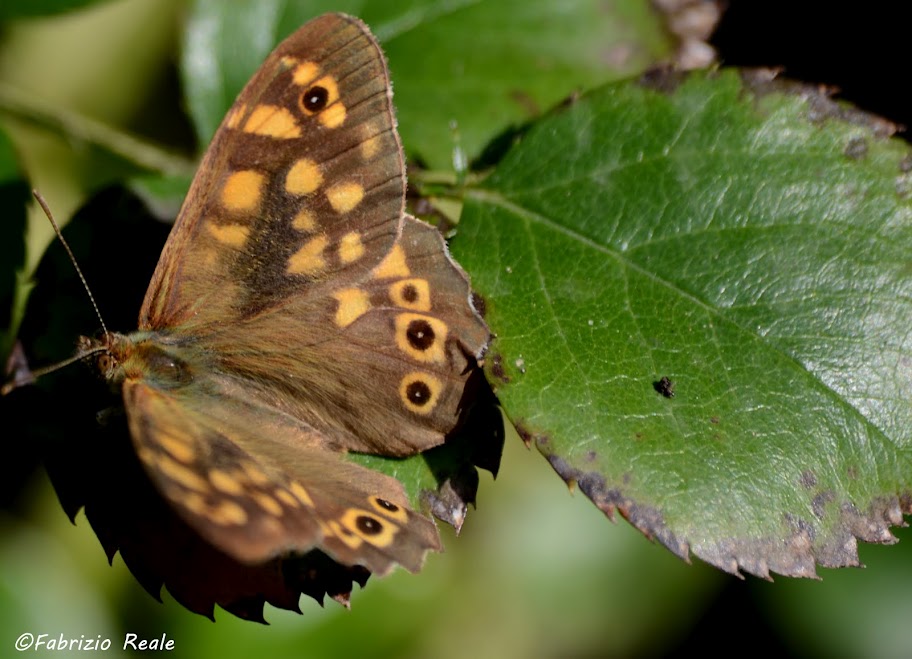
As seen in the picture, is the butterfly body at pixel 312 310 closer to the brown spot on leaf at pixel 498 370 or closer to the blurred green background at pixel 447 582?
the brown spot on leaf at pixel 498 370

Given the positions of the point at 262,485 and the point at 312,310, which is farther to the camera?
the point at 312,310

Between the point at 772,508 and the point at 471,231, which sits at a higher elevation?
the point at 471,231

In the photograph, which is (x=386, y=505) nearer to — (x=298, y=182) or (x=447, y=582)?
(x=298, y=182)

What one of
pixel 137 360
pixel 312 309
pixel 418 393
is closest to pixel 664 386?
pixel 418 393

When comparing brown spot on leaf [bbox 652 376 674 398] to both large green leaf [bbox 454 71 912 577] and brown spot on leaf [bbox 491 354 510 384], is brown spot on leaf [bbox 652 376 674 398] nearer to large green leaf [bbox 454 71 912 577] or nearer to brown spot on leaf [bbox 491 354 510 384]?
large green leaf [bbox 454 71 912 577]

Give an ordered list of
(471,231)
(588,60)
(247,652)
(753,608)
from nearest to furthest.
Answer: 1. (471,231)
2. (588,60)
3. (247,652)
4. (753,608)

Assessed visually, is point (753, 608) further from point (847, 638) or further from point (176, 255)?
point (176, 255)

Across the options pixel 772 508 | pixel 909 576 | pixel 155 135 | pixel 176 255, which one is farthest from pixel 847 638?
pixel 155 135

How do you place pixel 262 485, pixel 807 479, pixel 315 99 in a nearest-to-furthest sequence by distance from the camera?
1. pixel 262 485
2. pixel 807 479
3. pixel 315 99
